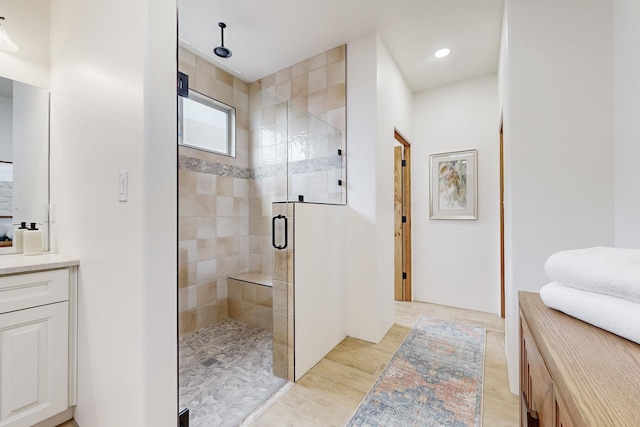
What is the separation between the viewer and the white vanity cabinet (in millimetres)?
1187

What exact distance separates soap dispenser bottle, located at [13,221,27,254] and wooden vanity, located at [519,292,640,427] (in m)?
2.37

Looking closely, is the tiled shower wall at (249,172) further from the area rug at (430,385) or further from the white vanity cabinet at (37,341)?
the area rug at (430,385)

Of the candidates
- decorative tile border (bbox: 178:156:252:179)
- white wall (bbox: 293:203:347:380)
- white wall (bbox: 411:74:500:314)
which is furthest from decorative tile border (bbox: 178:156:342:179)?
white wall (bbox: 411:74:500:314)

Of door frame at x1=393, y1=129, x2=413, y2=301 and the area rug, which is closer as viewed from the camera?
the area rug

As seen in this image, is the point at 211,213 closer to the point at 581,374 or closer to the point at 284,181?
the point at 284,181

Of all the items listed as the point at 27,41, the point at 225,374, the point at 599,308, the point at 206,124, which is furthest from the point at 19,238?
the point at 599,308

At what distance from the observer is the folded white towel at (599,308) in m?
0.48

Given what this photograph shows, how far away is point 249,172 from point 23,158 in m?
1.83

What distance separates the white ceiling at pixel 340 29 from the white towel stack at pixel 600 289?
7.19 ft

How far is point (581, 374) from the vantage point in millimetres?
414

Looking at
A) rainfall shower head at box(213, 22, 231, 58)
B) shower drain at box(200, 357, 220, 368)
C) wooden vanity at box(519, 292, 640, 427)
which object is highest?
rainfall shower head at box(213, 22, 231, 58)

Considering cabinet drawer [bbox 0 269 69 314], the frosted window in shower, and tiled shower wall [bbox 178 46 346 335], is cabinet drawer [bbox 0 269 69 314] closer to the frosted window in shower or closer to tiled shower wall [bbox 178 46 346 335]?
tiled shower wall [bbox 178 46 346 335]

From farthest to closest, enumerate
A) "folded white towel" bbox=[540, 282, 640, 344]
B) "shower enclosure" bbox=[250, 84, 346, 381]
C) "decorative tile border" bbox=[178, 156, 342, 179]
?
"decorative tile border" bbox=[178, 156, 342, 179] < "shower enclosure" bbox=[250, 84, 346, 381] < "folded white towel" bbox=[540, 282, 640, 344]

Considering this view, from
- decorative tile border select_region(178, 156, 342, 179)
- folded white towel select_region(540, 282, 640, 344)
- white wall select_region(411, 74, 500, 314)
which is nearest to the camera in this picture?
folded white towel select_region(540, 282, 640, 344)
